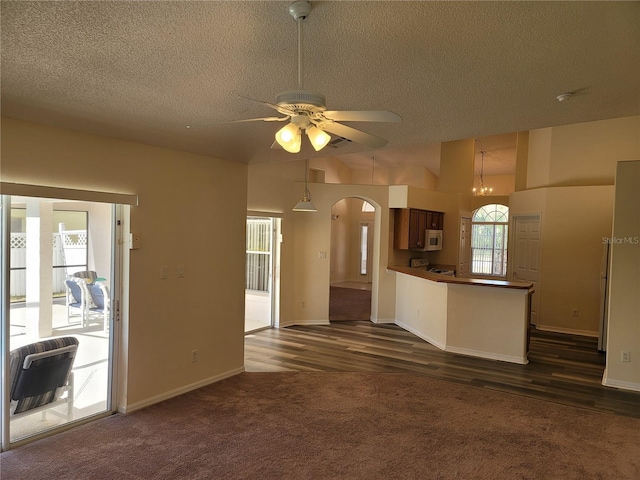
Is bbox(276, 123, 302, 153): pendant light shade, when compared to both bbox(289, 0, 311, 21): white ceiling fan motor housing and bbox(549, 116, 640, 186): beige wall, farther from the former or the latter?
bbox(549, 116, 640, 186): beige wall

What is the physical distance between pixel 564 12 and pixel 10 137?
3439 millimetres

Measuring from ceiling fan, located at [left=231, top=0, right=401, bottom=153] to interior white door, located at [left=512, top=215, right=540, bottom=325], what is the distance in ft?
21.2

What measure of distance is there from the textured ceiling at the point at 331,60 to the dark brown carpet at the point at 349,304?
18.0 ft

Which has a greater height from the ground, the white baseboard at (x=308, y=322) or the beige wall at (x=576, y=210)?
the beige wall at (x=576, y=210)

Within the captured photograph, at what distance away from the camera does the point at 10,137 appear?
2916 millimetres

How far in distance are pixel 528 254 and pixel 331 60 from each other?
688cm

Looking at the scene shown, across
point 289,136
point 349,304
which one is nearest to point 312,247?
point 349,304

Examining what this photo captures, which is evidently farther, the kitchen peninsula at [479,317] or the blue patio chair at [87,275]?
the kitchen peninsula at [479,317]

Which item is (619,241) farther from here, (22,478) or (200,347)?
(22,478)

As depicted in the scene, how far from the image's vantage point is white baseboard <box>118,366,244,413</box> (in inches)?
147

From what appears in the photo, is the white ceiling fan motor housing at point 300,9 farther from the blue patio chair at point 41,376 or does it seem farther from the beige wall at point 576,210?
the beige wall at point 576,210

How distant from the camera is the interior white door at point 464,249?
9.26m

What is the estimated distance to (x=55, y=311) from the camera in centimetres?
343

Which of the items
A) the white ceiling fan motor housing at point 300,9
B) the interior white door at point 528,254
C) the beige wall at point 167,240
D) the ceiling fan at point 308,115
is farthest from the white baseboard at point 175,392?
the interior white door at point 528,254
